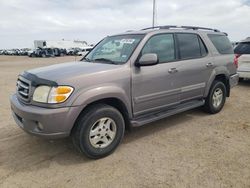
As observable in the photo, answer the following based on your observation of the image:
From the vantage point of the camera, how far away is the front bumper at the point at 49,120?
3.11 metres

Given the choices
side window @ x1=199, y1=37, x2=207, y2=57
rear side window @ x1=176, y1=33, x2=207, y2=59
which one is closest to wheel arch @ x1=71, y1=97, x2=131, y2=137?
rear side window @ x1=176, y1=33, x2=207, y2=59

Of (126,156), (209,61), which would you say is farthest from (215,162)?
(209,61)

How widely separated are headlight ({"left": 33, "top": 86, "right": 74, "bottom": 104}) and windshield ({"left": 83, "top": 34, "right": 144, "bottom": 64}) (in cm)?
106

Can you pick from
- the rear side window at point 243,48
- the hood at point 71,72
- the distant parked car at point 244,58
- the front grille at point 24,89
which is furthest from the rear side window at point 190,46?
the rear side window at point 243,48

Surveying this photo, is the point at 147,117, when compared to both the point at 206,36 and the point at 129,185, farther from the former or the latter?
the point at 206,36

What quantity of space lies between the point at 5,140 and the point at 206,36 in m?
4.38

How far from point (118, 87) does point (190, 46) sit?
2.03 metres

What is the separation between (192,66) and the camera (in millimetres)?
4730

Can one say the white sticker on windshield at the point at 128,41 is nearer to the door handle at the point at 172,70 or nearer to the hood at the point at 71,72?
the hood at the point at 71,72

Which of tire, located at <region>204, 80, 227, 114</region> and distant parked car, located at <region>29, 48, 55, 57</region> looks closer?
tire, located at <region>204, 80, 227, 114</region>

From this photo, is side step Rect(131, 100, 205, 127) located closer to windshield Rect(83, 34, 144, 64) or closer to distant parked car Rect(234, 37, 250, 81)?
windshield Rect(83, 34, 144, 64)

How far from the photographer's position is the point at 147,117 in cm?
413

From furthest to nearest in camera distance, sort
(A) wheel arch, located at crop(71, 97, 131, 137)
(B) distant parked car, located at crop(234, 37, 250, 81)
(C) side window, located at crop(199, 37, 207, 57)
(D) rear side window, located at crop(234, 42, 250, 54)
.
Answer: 1. (D) rear side window, located at crop(234, 42, 250, 54)
2. (B) distant parked car, located at crop(234, 37, 250, 81)
3. (C) side window, located at crop(199, 37, 207, 57)
4. (A) wheel arch, located at crop(71, 97, 131, 137)

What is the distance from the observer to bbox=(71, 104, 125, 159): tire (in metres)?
3.34
